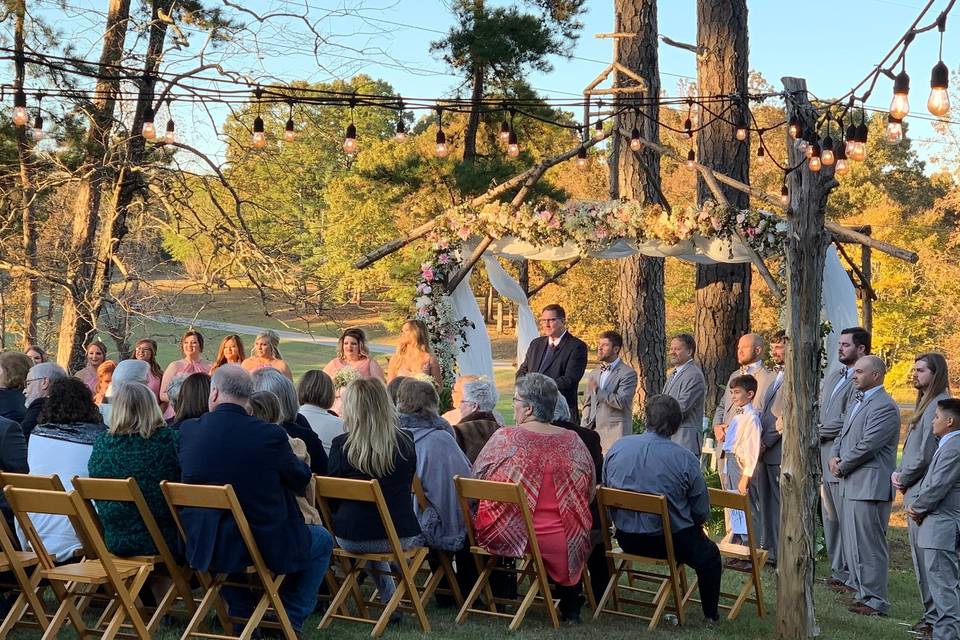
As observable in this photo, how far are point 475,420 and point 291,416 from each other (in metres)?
1.32

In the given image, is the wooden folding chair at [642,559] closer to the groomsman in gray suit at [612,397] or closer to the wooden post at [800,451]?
the wooden post at [800,451]

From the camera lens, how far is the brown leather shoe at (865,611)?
757cm

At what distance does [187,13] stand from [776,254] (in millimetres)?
8181

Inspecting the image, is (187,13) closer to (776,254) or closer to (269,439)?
(776,254)

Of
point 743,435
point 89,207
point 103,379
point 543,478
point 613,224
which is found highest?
point 89,207

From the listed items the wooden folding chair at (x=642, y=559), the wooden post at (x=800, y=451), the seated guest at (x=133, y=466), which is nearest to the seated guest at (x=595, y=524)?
the wooden folding chair at (x=642, y=559)

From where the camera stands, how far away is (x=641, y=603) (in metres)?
6.78

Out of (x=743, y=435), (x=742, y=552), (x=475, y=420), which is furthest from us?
(x=743, y=435)

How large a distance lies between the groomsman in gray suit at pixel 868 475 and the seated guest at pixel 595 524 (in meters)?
1.82

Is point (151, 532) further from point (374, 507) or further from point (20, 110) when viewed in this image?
point (20, 110)

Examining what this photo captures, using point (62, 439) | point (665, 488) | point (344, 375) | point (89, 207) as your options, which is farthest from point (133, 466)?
point (89, 207)

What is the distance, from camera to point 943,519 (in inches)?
258

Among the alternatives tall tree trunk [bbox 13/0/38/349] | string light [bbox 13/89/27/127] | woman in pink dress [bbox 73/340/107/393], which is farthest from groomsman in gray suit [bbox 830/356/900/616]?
tall tree trunk [bbox 13/0/38/349]

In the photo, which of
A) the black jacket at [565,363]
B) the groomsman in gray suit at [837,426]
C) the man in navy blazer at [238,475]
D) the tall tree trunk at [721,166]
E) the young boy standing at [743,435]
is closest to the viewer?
the man in navy blazer at [238,475]
